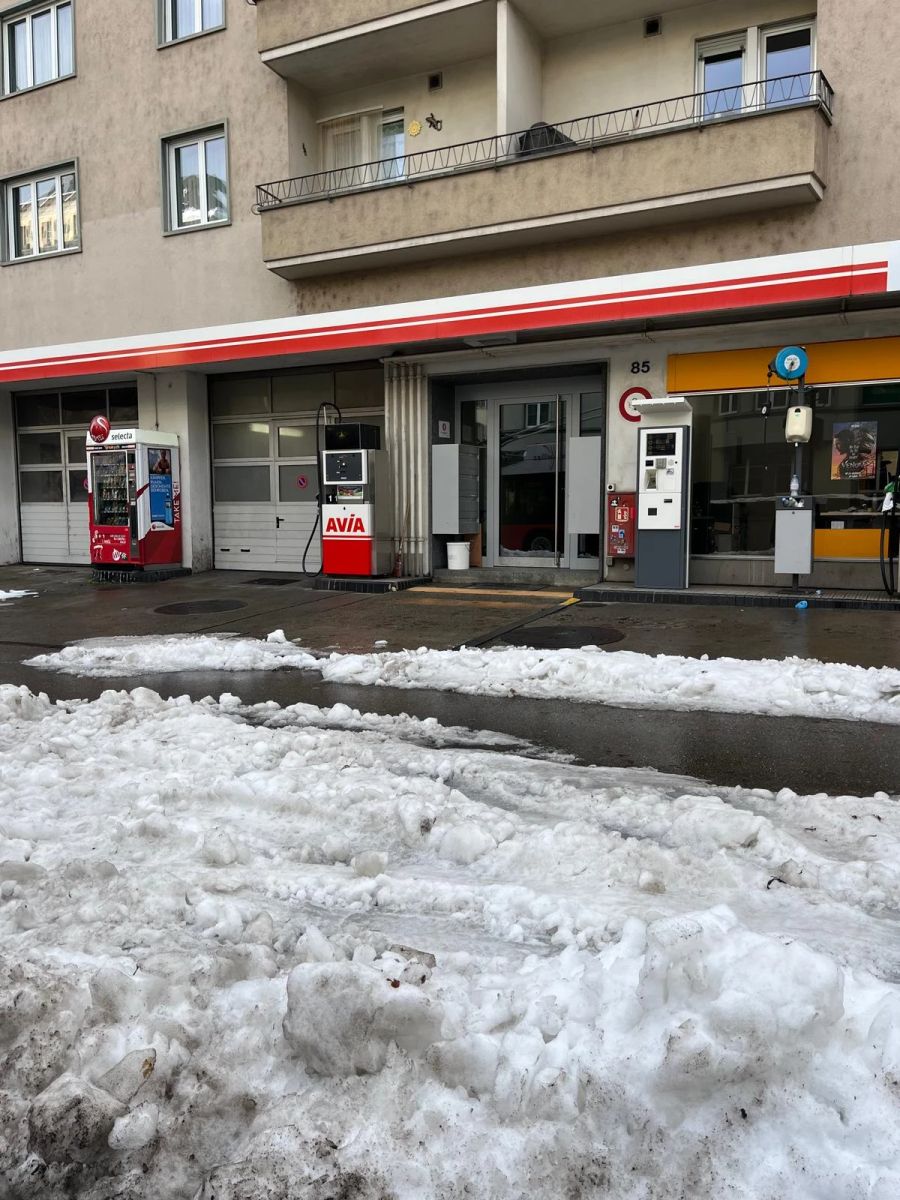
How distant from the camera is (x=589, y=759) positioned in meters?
4.90

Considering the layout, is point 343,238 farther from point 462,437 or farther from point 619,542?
point 619,542

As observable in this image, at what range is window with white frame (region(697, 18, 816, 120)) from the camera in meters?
11.4

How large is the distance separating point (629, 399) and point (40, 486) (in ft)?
42.4

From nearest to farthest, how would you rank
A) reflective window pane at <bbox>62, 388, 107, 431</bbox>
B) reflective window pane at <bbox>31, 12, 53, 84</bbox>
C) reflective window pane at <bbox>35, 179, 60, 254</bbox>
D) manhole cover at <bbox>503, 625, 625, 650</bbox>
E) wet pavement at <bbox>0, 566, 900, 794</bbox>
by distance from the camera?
wet pavement at <bbox>0, 566, 900, 794</bbox> < manhole cover at <bbox>503, 625, 625, 650</bbox> < reflective window pane at <bbox>31, 12, 53, 84</bbox> < reflective window pane at <bbox>35, 179, 60, 254</bbox> < reflective window pane at <bbox>62, 388, 107, 431</bbox>

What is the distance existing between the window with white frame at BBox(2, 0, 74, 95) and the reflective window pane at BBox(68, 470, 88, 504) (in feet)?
24.0

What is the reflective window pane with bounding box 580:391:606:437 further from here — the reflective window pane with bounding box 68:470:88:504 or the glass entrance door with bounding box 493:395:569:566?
the reflective window pane with bounding box 68:470:88:504

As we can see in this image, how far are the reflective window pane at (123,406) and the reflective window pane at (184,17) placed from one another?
632 cm

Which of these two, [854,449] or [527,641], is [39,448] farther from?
[854,449]

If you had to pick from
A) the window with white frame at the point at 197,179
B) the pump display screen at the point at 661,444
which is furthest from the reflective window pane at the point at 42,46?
the pump display screen at the point at 661,444

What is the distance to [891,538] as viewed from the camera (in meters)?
11.3

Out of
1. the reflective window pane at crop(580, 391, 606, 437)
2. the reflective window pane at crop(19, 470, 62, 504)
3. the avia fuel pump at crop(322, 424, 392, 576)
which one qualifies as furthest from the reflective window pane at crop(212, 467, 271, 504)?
the reflective window pane at crop(580, 391, 606, 437)

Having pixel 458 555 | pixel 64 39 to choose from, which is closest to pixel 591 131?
pixel 458 555

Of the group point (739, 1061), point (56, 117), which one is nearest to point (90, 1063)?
point (739, 1061)

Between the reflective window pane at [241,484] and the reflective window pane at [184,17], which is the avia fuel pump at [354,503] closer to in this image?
the reflective window pane at [241,484]
